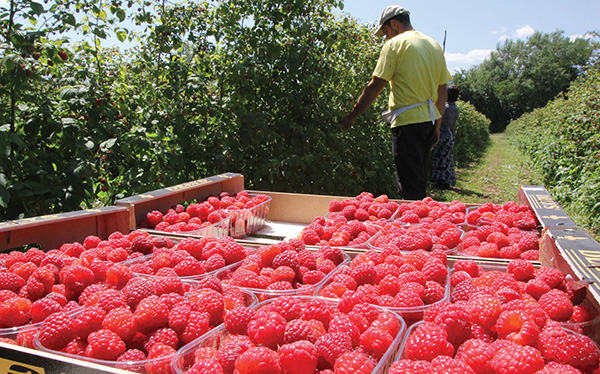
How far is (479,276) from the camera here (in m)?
1.54

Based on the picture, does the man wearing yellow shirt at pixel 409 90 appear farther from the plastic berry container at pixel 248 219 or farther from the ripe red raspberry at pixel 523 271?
the ripe red raspberry at pixel 523 271

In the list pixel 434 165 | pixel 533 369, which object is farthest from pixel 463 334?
pixel 434 165

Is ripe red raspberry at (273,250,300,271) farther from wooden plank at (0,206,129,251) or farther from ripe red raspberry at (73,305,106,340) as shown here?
wooden plank at (0,206,129,251)

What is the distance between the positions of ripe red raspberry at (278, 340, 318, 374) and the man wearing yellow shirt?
8.81 feet

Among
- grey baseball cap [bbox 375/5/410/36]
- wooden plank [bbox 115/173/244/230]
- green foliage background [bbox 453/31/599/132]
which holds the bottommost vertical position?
wooden plank [bbox 115/173/244/230]

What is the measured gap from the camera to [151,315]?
110cm

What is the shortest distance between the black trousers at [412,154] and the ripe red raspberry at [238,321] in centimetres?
257

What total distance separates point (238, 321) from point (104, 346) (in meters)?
0.31

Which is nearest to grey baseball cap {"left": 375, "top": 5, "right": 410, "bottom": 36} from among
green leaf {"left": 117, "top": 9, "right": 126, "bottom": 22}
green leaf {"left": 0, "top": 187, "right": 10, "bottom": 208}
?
green leaf {"left": 117, "top": 9, "right": 126, "bottom": 22}

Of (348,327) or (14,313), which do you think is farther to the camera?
(14,313)

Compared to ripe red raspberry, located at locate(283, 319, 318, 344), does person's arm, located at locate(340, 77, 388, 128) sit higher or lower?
higher

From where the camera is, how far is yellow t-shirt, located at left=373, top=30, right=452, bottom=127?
10.8ft

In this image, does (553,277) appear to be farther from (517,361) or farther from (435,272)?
(517,361)

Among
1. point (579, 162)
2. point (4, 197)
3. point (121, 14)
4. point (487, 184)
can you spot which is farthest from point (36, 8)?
point (487, 184)
